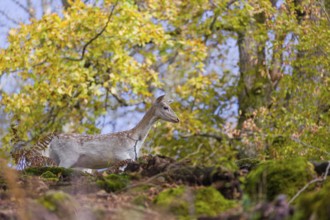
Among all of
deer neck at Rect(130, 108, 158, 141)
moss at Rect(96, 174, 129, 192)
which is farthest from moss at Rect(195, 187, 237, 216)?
deer neck at Rect(130, 108, 158, 141)

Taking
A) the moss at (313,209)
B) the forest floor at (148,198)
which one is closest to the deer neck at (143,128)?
the forest floor at (148,198)

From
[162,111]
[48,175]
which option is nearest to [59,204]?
[48,175]

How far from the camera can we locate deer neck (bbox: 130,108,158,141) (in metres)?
12.5

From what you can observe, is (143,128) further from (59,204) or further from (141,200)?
(59,204)

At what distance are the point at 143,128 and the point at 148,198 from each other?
27.4ft

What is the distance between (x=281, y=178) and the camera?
446cm

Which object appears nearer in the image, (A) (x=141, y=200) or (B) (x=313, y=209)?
(B) (x=313, y=209)

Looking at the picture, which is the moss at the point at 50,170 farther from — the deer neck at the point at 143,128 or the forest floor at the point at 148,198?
the deer neck at the point at 143,128

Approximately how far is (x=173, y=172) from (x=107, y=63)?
1825cm

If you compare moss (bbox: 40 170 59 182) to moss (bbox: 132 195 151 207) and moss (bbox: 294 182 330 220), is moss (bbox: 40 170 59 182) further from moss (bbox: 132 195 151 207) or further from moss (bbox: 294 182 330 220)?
moss (bbox: 294 182 330 220)

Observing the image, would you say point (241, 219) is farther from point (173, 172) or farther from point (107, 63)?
point (107, 63)

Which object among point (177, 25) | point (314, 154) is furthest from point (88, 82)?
point (314, 154)

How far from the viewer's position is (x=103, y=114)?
24.1m

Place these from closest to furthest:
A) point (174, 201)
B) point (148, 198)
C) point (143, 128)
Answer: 1. point (174, 201)
2. point (148, 198)
3. point (143, 128)
